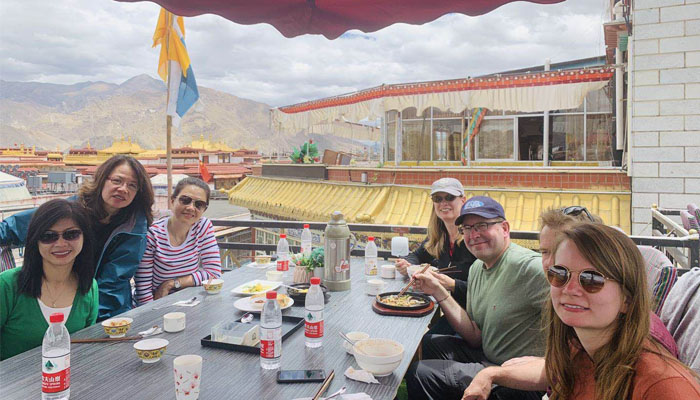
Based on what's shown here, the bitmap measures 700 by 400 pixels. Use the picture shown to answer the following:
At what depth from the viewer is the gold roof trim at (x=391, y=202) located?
368 inches

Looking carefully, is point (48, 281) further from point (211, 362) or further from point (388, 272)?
point (388, 272)

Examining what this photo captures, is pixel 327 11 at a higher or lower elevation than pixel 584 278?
higher

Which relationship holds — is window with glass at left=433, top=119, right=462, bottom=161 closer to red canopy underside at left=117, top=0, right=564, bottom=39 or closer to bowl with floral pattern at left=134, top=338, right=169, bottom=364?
red canopy underside at left=117, top=0, right=564, bottom=39

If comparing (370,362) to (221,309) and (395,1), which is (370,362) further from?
(395,1)

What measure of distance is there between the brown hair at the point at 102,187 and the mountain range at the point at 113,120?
118 metres

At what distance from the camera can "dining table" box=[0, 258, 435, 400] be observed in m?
1.54

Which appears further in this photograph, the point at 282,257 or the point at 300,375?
the point at 282,257

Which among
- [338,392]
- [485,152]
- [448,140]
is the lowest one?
[338,392]

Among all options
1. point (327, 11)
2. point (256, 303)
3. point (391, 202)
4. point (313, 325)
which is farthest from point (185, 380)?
point (391, 202)

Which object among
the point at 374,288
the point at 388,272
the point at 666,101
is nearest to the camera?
the point at 374,288

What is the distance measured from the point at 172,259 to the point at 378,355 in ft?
7.43

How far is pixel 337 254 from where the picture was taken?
295cm

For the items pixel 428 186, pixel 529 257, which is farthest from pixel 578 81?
pixel 529 257

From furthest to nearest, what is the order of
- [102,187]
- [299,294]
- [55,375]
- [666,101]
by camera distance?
[666,101] → [102,187] → [299,294] → [55,375]
